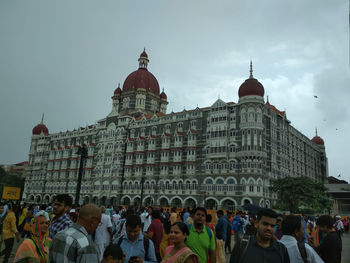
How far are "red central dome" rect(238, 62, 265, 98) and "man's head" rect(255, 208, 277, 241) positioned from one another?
39885 millimetres

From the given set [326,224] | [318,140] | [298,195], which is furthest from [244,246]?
[318,140]

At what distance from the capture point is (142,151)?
52656 millimetres

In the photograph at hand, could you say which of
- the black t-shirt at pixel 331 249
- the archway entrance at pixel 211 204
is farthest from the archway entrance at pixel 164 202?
the black t-shirt at pixel 331 249

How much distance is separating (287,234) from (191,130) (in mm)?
43080

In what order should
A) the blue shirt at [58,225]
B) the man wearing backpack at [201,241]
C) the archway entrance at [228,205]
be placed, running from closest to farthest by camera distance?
the man wearing backpack at [201,241], the blue shirt at [58,225], the archway entrance at [228,205]

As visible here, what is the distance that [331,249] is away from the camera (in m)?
5.13

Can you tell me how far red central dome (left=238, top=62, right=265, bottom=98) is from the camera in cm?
4231

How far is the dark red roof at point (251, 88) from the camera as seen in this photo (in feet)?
139

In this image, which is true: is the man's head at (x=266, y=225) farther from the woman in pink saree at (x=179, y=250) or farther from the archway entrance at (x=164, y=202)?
the archway entrance at (x=164, y=202)

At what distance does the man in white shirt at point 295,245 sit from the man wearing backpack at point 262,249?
0.38 m

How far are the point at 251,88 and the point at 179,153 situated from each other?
15.1m

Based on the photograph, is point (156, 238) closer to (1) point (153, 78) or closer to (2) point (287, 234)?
(2) point (287, 234)

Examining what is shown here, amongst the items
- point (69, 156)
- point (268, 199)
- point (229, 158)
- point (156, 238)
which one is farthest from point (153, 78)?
point (156, 238)

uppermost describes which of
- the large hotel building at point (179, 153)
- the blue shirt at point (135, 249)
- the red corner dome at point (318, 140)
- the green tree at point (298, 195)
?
the red corner dome at point (318, 140)
